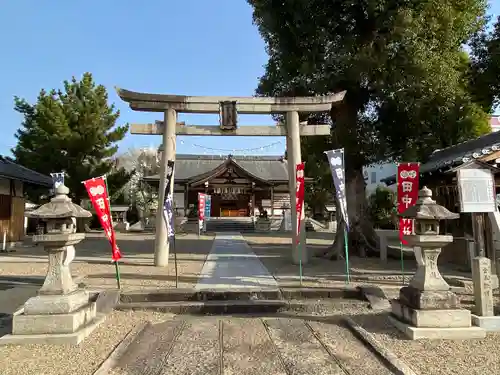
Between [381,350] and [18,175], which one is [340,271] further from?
[18,175]

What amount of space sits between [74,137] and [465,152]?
799 inches

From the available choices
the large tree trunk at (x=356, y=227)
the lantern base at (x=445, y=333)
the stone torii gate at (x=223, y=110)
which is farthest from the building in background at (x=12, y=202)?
the lantern base at (x=445, y=333)

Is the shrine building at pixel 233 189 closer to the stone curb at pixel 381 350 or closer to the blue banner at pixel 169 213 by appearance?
the blue banner at pixel 169 213

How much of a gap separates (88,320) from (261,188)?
1016 inches

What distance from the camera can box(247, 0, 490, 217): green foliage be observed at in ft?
34.2

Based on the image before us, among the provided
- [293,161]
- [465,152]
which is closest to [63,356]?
[293,161]

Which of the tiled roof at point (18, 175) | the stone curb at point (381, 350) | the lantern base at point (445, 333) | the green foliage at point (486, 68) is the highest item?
the green foliage at point (486, 68)

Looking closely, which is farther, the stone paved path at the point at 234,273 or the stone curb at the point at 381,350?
the stone paved path at the point at 234,273

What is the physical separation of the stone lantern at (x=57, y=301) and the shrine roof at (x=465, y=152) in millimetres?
8482

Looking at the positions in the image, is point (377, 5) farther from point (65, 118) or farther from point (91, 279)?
point (65, 118)

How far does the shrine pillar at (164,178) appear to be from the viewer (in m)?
10.6

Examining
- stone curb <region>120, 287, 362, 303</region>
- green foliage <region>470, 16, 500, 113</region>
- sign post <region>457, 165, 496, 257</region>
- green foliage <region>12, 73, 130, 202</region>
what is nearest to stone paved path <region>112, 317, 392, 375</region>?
stone curb <region>120, 287, 362, 303</region>

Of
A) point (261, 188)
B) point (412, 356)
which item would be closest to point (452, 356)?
point (412, 356)

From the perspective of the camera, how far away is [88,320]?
218 inches
